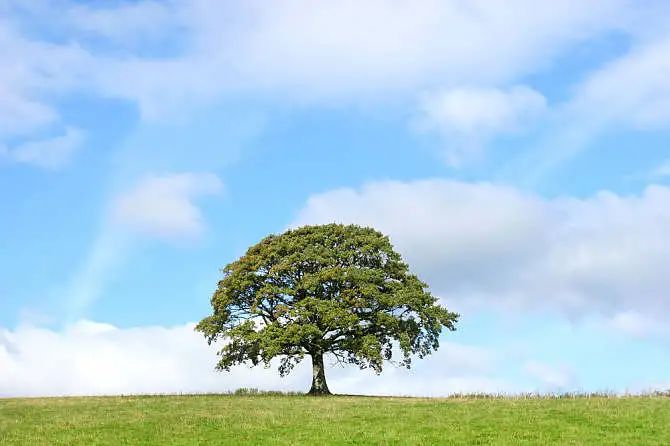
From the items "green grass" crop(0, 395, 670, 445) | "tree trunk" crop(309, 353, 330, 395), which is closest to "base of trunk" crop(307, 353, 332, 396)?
"tree trunk" crop(309, 353, 330, 395)

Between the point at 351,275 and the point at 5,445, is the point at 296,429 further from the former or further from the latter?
the point at 351,275

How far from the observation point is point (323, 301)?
6188 cm

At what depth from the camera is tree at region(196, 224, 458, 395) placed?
2432 inches

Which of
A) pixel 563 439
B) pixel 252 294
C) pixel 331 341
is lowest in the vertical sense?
pixel 563 439

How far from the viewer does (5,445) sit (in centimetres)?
3650

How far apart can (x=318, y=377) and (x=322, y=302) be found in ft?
22.5

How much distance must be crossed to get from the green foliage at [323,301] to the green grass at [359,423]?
12.2m

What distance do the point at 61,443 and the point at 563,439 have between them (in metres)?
23.1

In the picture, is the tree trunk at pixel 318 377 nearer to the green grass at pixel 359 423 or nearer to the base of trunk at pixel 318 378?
the base of trunk at pixel 318 378


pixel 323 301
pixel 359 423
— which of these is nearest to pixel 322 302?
pixel 323 301

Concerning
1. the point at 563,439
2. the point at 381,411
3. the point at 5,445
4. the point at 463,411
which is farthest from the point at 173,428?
the point at 563,439

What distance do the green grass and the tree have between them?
40.2ft

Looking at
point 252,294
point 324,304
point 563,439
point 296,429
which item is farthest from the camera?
point 252,294

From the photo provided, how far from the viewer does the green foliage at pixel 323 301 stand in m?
61.7
